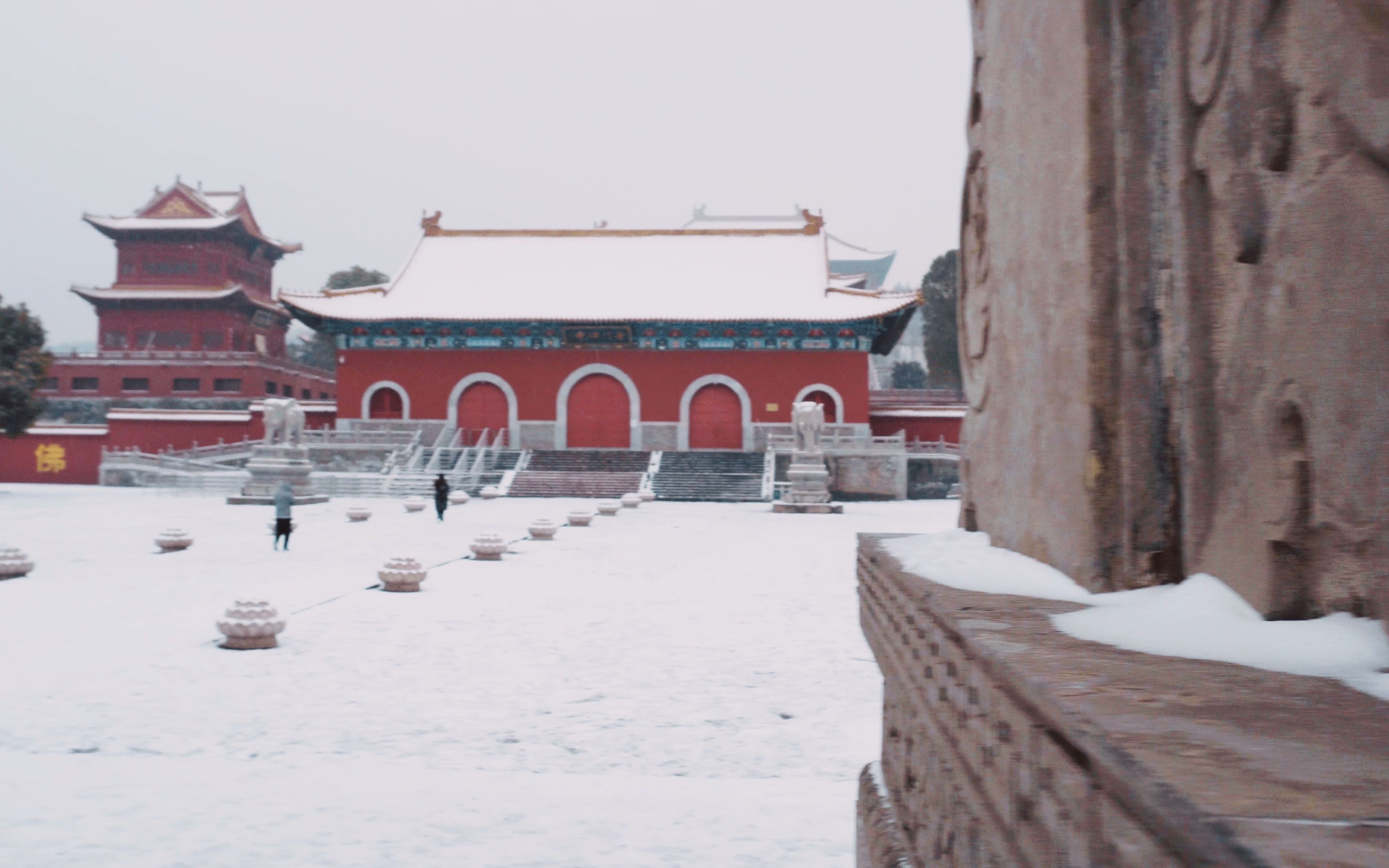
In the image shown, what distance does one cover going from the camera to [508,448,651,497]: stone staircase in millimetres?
18453

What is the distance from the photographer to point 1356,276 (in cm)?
87

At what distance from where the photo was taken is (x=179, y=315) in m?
29.4

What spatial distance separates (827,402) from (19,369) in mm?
18484

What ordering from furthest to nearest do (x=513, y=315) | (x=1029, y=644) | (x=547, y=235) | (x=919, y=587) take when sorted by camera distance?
(x=547, y=235) < (x=513, y=315) < (x=919, y=587) < (x=1029, y=644)

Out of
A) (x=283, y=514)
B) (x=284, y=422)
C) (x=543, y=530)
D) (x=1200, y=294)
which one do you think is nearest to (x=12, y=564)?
(x=283, y=514)

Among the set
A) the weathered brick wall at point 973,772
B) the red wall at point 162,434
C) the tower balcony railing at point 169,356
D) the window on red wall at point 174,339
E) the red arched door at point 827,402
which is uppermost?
the window on red wall at point 174,339

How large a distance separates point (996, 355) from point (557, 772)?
219 centimetres

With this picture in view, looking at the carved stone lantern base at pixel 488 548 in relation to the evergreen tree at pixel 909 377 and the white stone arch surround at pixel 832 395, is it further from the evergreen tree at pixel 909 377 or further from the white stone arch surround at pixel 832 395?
the evergreen tree at pixel 909 377

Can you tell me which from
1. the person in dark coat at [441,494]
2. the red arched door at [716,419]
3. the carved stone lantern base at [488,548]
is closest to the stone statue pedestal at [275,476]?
the person in dark coat at [441,494]

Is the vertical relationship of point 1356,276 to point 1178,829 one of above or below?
above

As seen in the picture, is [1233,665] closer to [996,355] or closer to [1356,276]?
[1356,276]

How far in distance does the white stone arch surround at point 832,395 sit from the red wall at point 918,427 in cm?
128

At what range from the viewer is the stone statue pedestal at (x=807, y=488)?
15562 millimetres

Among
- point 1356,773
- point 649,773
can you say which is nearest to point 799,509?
point 649,773
